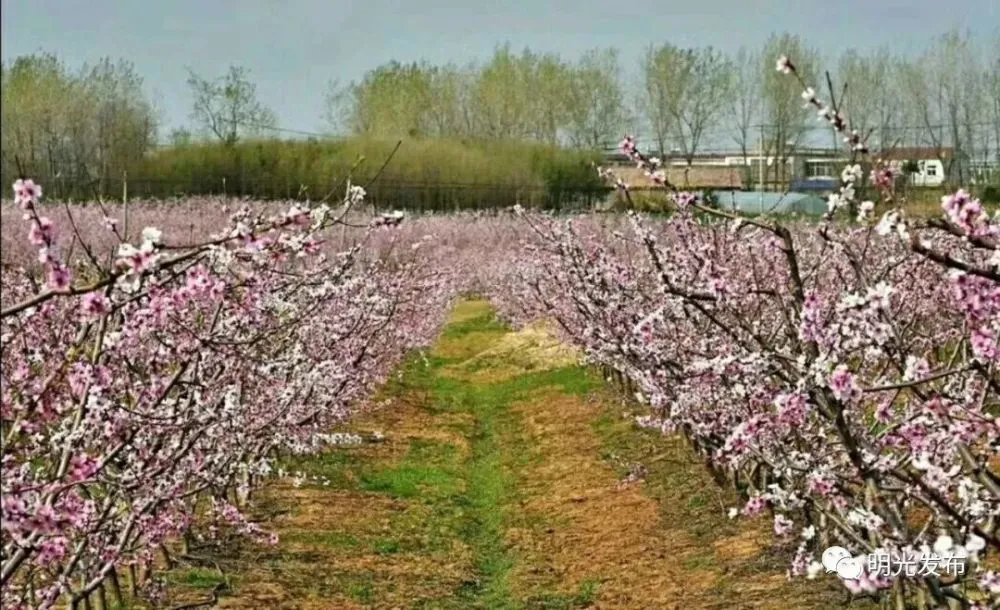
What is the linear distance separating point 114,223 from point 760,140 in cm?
1949

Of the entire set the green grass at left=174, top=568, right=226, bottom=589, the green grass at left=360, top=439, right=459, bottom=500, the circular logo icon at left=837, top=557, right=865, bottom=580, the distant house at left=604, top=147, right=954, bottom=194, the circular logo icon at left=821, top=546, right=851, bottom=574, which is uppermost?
the distant house at left=604, top=147, right=954, bottom=194

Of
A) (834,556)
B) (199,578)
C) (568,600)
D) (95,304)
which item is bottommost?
(568,600)

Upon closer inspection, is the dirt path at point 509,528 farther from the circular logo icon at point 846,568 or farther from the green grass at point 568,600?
the circular logo icon at point 846,568

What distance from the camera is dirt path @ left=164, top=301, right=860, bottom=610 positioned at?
794cm

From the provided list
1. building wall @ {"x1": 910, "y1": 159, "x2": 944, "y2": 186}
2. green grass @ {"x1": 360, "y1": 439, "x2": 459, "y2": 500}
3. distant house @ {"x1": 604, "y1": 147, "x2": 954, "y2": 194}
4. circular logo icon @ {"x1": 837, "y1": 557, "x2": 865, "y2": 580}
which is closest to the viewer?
circular logo icon @ {"x1": 837, "y1": 557, "x2": 865, "y2": 580}

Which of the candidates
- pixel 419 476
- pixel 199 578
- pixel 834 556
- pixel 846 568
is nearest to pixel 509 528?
pixel 419 476

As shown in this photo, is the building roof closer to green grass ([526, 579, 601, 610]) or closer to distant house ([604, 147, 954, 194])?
distant house ([604, 147, 954, 194])

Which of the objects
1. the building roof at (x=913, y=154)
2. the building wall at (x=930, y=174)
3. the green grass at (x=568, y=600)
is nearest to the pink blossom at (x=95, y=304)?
the building roof at (x=913, y=154)

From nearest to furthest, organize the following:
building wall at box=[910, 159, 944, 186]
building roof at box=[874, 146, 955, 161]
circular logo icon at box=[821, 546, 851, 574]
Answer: circular logo icon at box=[821, 546, 851, 574], building roof at box=[874, 146, 955, 161], building wall at box=[910, 159, 944, 186]

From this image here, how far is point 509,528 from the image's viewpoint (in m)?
10.1

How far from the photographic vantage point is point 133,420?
4484mm

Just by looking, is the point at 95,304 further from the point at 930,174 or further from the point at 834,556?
the point at 930,174

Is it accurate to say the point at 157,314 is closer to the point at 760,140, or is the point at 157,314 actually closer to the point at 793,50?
the point at 793,50

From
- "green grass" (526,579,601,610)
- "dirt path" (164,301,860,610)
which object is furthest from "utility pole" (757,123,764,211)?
"green grass" (526,579,601,610)
